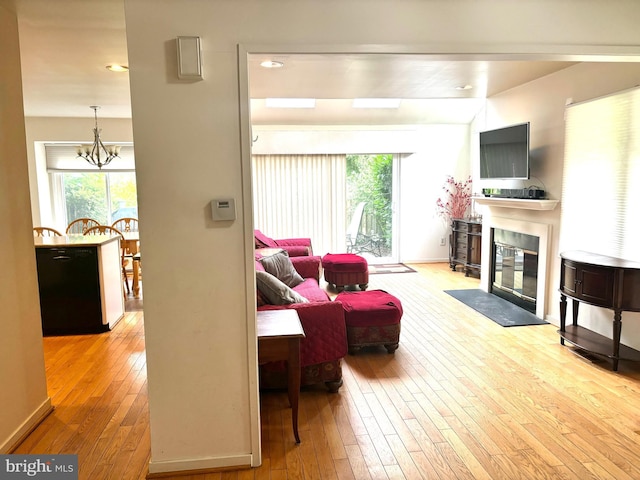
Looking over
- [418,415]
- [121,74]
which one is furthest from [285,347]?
[121,74]

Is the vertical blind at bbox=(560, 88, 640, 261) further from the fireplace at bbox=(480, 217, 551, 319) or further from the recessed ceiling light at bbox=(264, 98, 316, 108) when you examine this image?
the recessed ceiling light at bbox=(264, 98, 316, 108)

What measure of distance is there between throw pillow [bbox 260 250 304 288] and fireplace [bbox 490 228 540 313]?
2500 millimetres

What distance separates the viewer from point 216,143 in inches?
83.1

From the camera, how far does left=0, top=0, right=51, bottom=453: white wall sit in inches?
97.5

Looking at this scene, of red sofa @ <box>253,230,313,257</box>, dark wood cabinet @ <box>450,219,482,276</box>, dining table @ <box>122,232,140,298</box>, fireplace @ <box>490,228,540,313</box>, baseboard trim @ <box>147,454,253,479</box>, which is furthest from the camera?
dark wood cabinet @ <box>450,219,482,276</box>

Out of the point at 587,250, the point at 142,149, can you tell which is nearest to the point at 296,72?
the point at 142,149

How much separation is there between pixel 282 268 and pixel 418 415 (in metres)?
2.15

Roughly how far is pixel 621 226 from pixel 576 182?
68 centimetres

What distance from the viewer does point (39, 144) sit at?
6.76 m

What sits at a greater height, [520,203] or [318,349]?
[520,203]

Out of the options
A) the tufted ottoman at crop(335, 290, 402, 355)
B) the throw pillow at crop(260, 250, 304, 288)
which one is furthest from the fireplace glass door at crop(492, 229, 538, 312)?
the throw pillow at crop(260, 250, 304, 288)

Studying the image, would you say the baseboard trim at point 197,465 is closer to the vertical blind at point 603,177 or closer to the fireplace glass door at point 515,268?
the vertical blind at point 603,177

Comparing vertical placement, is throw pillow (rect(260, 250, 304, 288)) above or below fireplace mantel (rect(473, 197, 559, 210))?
below

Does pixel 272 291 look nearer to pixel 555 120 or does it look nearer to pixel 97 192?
pixel 555 120
